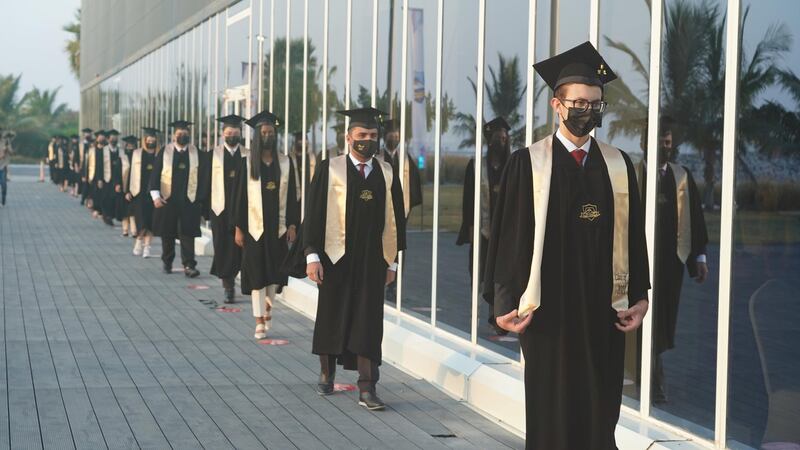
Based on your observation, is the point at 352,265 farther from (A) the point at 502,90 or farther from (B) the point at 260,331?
(B) the point at 260,331

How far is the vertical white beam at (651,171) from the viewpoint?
716cm

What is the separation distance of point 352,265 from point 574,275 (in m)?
3.43

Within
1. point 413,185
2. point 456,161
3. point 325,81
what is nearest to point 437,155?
point 456,161

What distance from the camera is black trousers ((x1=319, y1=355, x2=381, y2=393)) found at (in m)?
8.37

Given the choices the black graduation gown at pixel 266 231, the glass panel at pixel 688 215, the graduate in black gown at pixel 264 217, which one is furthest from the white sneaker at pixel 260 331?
the glass panel at pixel 688 215

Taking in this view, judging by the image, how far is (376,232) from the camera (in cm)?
870

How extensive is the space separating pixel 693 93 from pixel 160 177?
1191 cm

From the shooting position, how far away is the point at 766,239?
615cm

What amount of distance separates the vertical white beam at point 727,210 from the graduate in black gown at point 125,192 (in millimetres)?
18224

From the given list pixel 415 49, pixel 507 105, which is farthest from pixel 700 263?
pixel 415 49

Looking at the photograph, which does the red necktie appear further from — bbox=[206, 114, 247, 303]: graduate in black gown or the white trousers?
bbox=[206, 114, 247, 303]: graduate in black gown

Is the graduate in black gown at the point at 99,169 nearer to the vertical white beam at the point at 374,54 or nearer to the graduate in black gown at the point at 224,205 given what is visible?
the graduate in black gown at the point at 224,205

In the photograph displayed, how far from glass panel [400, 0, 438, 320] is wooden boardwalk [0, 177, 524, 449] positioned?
1.07 meters

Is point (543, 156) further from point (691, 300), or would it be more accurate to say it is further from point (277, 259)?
point (277, 259)
